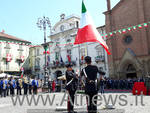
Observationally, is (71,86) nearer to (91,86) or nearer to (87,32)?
(91,86)

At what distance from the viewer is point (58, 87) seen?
22.3 m

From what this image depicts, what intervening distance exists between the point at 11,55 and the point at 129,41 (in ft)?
104

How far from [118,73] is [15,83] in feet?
55.0

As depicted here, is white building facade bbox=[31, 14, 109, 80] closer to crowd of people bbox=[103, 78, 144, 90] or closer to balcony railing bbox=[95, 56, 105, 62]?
balcony railing bbox=[95, 56, 105, 62]

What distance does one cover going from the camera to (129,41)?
91.4 feet

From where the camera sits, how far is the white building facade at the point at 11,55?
43719mm

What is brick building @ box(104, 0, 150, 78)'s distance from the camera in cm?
2588

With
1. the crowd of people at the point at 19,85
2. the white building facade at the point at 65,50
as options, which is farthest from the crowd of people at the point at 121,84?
the crowd of people at the point at 19,85

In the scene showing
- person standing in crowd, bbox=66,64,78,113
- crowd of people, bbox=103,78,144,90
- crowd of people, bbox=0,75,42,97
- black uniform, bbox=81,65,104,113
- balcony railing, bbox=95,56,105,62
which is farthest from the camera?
balcony railing, bbox=95,56,105,62

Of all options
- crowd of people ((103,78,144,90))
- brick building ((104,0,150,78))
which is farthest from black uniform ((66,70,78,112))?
brick building ((104,0,150,78))

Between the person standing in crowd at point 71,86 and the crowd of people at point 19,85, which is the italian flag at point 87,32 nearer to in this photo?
the person standing in crowd at point 71,86

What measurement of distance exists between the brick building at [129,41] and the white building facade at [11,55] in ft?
83.6

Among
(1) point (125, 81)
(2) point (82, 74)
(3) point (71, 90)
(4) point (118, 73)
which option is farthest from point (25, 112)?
(4) point (118, 73)

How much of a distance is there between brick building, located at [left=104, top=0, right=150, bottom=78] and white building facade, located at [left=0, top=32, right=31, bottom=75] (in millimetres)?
25468
